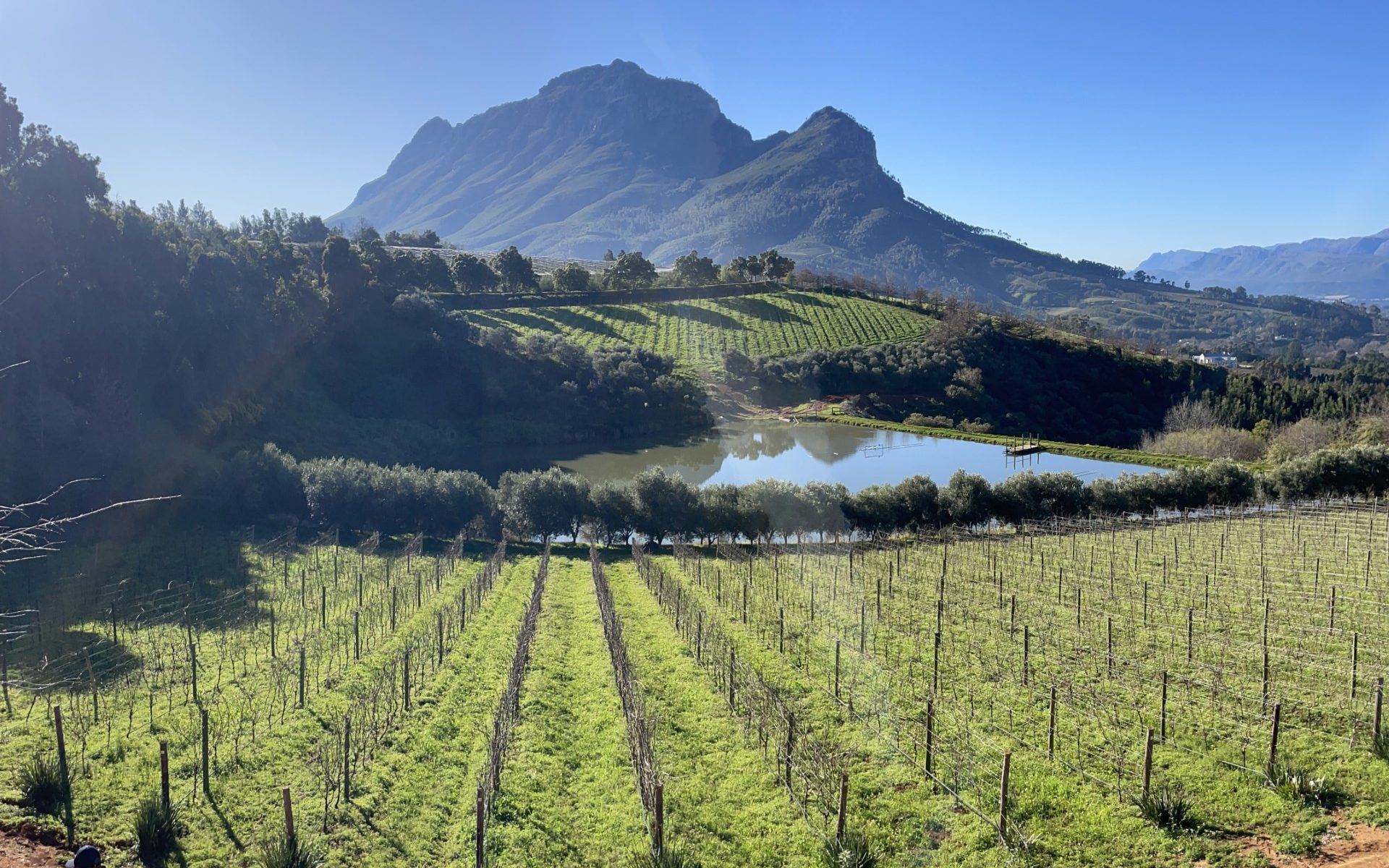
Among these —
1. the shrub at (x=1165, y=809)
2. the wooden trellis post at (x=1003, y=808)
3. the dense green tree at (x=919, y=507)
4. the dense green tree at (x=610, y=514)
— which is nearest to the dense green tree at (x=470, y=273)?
the dense green tree at (x=610, y=514)

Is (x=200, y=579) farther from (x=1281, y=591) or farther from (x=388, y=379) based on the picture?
(x=388, y=379)

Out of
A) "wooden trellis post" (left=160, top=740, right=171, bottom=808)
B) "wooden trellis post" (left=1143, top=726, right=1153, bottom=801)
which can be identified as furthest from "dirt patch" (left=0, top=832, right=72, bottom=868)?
"wooden trellis post" (left=1143, top=726, right=1153, bottom=801)

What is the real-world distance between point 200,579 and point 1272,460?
207 ft

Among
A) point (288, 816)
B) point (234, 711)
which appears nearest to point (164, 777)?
point (288, 816)

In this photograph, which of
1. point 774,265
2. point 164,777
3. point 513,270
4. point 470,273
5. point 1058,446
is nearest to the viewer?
point 164,777

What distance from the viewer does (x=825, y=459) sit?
63062 mm

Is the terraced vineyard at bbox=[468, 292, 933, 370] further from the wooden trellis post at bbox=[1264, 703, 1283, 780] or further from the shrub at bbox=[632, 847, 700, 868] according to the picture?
the wooden trellis post at bbox=[1264, 703, 1283, 780]

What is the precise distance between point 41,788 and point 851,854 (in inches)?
431

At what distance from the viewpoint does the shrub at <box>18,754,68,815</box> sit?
1054 centimetres

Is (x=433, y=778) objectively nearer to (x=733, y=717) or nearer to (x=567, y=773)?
(x=567, y=773)

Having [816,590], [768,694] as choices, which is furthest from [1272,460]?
[768,694]

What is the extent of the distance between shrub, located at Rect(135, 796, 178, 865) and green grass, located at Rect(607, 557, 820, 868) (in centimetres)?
643

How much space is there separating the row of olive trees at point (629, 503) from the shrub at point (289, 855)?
89.2 feet

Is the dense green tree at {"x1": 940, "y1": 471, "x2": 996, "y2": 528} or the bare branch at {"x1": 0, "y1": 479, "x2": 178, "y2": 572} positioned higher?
the bare branch at {"x1": 0, "y1": 479, "x2": 178, "y2": 572}
